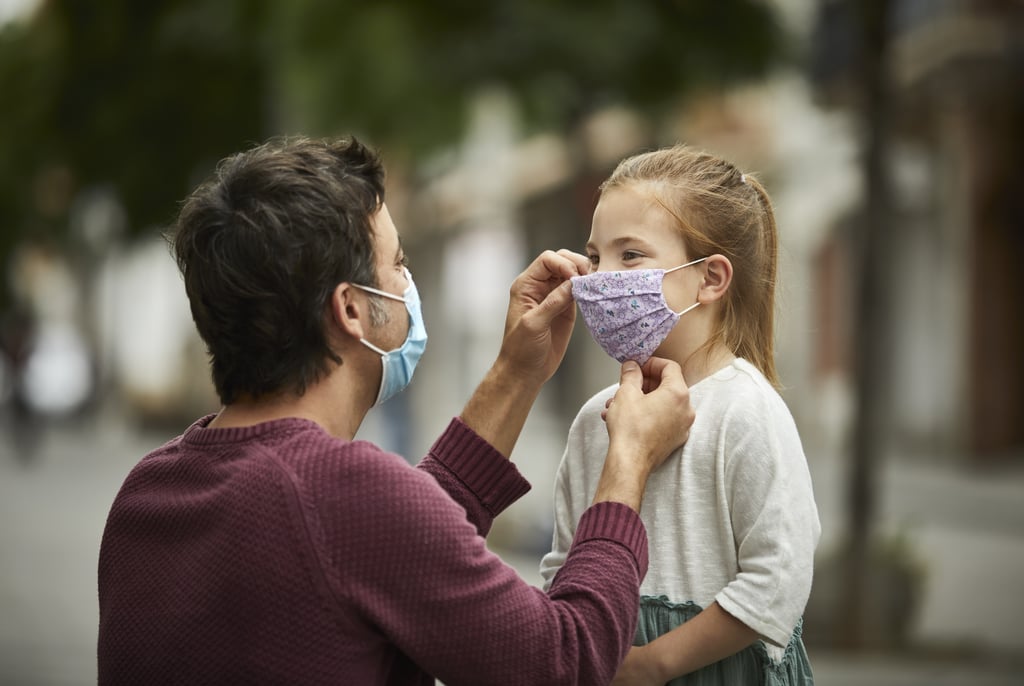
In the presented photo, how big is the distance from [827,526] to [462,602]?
11411 millimetres

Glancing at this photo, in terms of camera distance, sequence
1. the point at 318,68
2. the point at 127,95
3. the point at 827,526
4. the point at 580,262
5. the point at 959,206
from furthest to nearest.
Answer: the point at 959,206, the point at 127,95, the point at 827,526, the point at 318,68, the point at 580,262

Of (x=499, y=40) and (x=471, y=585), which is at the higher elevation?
(x=499, y=40)

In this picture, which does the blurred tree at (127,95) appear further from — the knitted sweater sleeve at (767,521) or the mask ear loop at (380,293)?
the knitted sweater sleeve at (767,521)

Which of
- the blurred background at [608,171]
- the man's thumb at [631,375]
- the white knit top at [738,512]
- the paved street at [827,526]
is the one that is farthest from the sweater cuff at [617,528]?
the paved street at [827,526]

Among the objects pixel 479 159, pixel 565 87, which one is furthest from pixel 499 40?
pixel 479 159

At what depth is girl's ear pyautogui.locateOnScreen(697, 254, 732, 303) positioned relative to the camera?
2.46 metres

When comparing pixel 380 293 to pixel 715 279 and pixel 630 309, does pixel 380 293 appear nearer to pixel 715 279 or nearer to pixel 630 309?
pixel 630 309

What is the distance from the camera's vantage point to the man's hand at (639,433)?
2.33m

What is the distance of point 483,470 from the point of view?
2.66 meters

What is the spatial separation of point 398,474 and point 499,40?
700 centimetres

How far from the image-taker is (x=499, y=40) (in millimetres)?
8914

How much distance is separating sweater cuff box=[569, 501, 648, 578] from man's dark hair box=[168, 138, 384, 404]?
467 millimetres

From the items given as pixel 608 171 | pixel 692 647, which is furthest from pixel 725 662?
pixel 608 171

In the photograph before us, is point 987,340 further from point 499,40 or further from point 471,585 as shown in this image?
point 471,585
